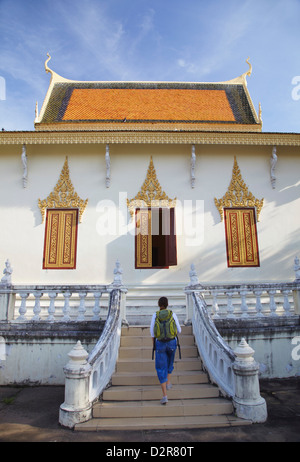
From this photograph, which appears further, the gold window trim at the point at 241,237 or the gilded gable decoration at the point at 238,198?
the gilded gable decoration at the point at 238,198

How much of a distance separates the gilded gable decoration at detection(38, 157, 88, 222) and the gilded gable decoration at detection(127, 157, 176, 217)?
1.12m

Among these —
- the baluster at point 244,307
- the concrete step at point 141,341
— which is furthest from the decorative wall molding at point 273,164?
the concrete step at point 141,341

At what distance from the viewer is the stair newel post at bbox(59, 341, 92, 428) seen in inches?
132

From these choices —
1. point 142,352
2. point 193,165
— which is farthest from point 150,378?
point 193,165

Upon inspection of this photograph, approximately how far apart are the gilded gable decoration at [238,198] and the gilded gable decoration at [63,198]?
316 cm

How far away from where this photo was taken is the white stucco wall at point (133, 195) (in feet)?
23.6

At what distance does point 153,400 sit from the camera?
3.81m

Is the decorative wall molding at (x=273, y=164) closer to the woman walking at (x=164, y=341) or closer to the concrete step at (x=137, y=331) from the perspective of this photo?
the concrete step at (x=137, y=331)

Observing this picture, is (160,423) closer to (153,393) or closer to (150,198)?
(153,393)

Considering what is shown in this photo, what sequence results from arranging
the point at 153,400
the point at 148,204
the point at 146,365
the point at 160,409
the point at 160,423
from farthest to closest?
1. the point at 148,204
2. the point at 146,365
3. the point at 153,400
4. the point at 160,409
5. the point at 160,423

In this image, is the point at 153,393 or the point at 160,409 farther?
the point at 153,393

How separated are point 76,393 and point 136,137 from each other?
5470 millimetres

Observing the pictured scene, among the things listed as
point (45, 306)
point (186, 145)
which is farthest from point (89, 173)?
point (45, 306)

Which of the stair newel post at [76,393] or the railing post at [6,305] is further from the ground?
the railing post at [6,305]
